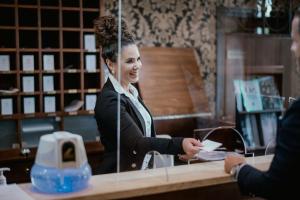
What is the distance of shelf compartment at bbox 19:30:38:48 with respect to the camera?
11.9 ft

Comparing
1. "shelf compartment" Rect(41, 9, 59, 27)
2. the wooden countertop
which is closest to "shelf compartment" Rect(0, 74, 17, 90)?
"shelf compartment" Rect(41, 9, 59, 27)

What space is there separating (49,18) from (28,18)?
169 mm

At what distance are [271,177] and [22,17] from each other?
282 centimetres

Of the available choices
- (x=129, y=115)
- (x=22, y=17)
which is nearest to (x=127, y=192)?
(x=129, y=115)

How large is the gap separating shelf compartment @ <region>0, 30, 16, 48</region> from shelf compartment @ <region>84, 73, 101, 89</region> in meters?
0.69

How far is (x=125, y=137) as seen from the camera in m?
1.89

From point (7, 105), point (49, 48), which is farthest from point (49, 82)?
point (7, 105)

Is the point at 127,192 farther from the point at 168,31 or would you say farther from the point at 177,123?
the point at 168,31

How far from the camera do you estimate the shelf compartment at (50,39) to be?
146 inches

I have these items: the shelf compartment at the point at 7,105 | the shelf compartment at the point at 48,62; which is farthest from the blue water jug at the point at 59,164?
the shelf compartment at the point at 48,62

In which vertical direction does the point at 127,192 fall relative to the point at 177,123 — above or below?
above

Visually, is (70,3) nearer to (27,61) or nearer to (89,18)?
(89,18)

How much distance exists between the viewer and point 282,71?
4.89 m

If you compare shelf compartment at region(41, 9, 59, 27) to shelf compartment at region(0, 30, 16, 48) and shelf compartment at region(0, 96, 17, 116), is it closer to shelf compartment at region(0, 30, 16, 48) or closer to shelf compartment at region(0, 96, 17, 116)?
shelf compartment at region(0, 30, 16, 48)
